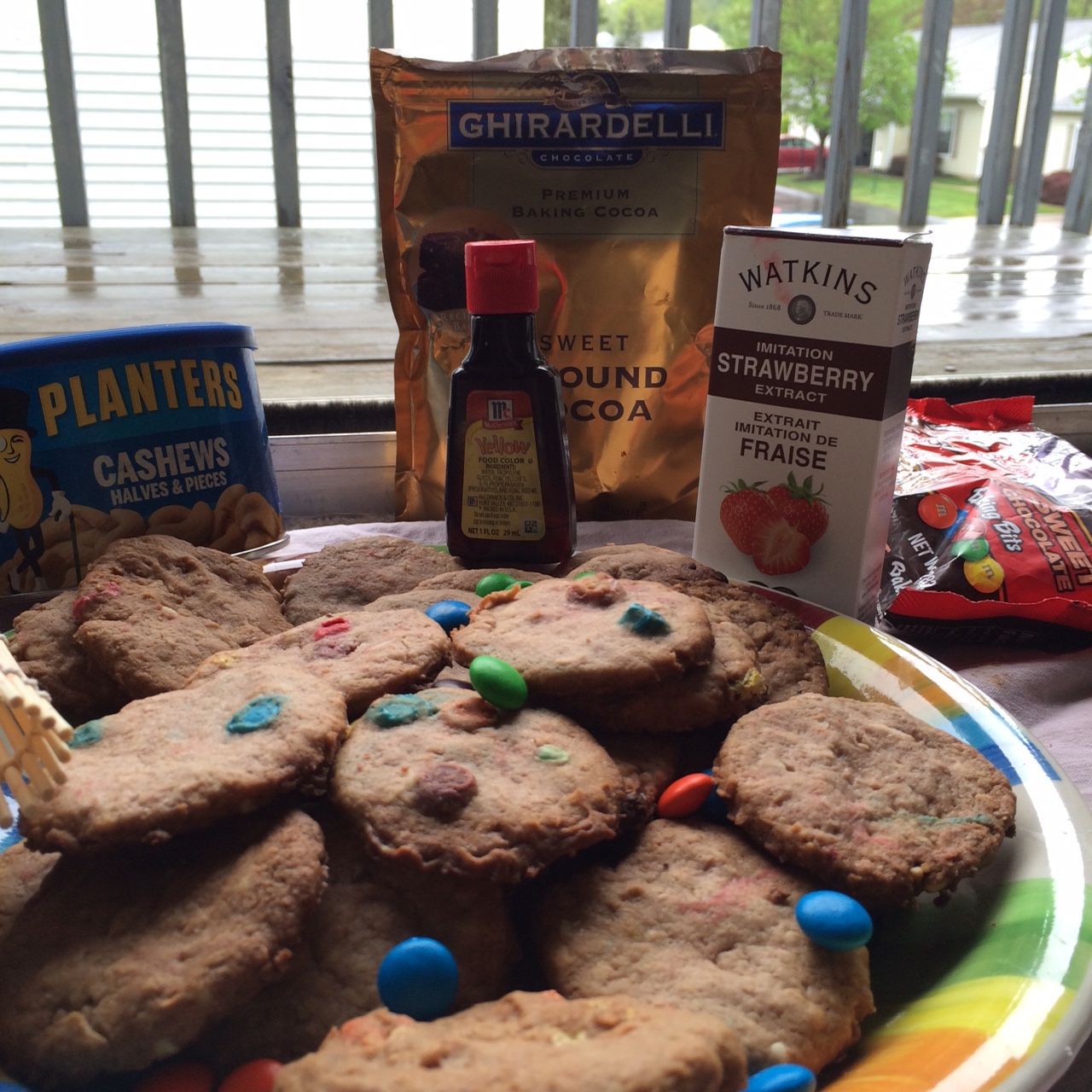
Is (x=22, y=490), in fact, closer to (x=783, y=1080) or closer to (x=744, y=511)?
(x=744, y=511)

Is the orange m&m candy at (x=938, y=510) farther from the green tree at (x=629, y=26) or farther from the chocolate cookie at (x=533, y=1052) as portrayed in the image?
the green tree at (x=629, y=26)

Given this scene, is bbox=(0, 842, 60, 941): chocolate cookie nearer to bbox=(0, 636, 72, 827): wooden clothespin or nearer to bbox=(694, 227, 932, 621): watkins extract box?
bbox=(0, 636, 72, 827): wooden clothespin

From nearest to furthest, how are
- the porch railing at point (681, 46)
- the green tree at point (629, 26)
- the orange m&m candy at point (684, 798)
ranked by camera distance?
the orange m&m candy at point (684, 798) → the porch railing at point (681, 46) → the green tree at point (629, 26)

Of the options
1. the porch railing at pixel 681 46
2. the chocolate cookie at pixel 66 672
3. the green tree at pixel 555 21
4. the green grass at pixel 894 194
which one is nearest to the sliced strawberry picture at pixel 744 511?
the chocolate cookie at pixel 66 672

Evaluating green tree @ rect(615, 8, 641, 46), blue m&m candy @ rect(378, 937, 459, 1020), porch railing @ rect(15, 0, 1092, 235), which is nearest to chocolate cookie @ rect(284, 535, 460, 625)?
blue m&m candy @ rect(378, 937, 459, 1020)

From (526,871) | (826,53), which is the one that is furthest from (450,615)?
(826,53)

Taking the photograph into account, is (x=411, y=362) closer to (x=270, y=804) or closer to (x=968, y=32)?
(x=270, y=804)

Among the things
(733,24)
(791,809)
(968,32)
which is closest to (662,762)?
(791,809)
